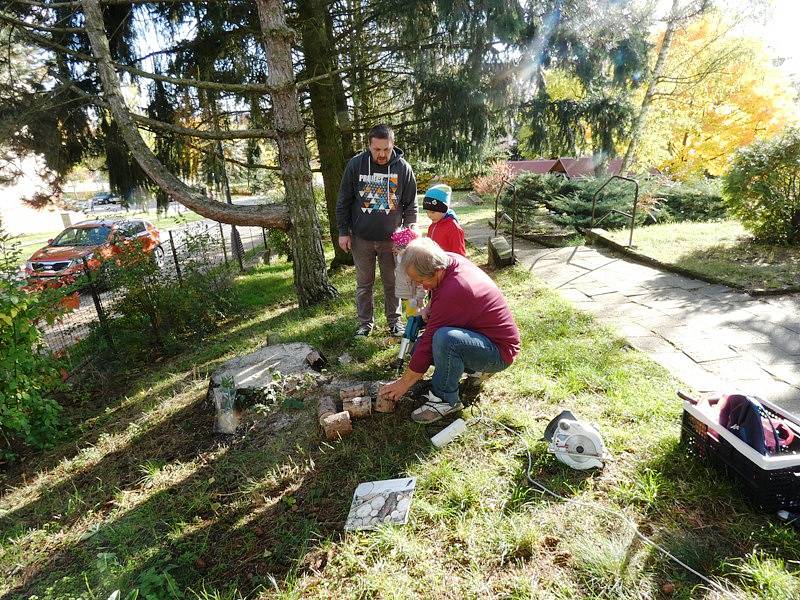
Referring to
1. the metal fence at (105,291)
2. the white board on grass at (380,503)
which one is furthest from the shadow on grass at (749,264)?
the metal fence at (105,291)

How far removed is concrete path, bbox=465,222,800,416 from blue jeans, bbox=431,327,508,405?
1.23 metres

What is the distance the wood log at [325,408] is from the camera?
290 centimetres

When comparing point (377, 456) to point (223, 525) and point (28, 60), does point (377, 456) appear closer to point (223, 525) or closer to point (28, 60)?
point (223, 525)

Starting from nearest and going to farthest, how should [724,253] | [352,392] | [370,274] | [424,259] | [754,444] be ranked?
1. [754,444]
2. [424,259]
3. [352,392]
4. [370,274]
5. [724,253]

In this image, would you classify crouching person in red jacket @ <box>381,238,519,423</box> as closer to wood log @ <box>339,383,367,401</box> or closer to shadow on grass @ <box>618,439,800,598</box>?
wood log @ <box>339,383,367,401</box>

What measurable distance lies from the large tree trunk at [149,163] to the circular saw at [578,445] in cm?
405

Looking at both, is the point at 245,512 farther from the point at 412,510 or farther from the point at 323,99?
the point at 323,99

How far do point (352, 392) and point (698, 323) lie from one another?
10.4ft

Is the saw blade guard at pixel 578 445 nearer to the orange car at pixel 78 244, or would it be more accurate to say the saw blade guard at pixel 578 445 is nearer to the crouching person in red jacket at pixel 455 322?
the crouching person in red jacket at pixel 455 322

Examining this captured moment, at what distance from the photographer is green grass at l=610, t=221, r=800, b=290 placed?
16.2 ft

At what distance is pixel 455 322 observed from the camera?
2629 millimetres

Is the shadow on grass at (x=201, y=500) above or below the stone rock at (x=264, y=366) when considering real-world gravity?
below

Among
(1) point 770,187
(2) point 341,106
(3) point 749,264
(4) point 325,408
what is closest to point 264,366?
(4) point 325,408

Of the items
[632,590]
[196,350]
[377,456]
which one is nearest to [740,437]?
[632,590]
